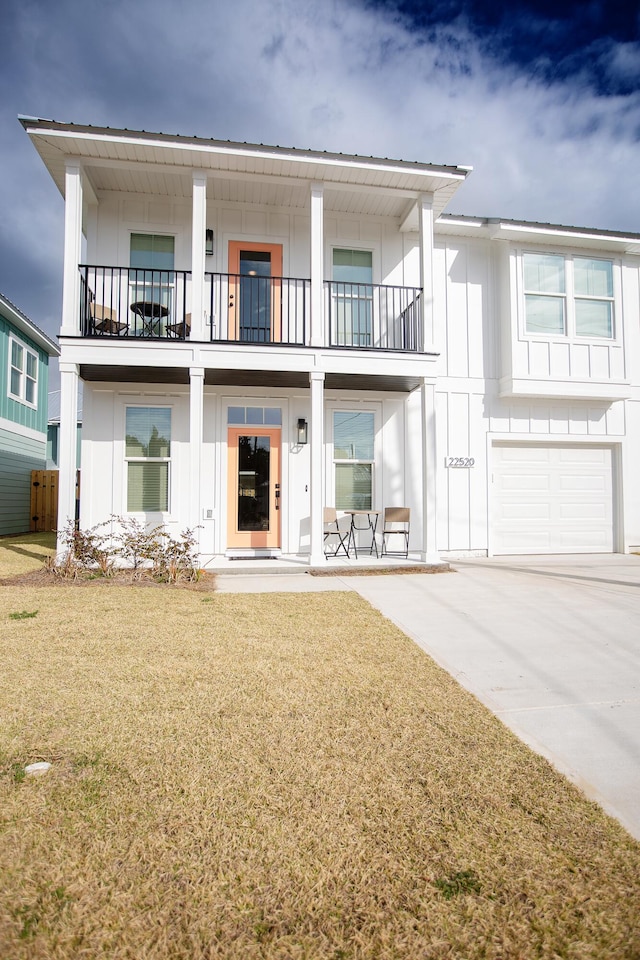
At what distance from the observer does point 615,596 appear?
5.70 metres

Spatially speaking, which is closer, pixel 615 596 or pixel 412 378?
pixel 615 596

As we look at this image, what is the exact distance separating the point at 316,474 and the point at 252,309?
349 centimetres

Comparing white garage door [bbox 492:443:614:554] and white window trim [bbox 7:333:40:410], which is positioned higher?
white window trim [bbox 7:333:40:410]

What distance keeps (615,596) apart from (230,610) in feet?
14.4

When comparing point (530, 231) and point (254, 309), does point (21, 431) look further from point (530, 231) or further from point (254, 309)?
point (530, 231)

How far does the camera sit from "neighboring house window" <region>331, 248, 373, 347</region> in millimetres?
8977

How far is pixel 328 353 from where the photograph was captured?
7578 mm

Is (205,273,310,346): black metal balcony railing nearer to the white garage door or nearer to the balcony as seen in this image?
the balcony

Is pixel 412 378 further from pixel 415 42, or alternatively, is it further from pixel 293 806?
pixel 293 806

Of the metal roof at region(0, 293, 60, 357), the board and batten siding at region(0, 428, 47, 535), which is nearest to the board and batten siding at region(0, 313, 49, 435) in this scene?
the metal roof at region(0, 293, 60, 357)

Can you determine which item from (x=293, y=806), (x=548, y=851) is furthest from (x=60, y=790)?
(x=548, y=851)

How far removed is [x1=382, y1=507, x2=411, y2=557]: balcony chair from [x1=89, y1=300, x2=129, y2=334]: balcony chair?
17.5 feet

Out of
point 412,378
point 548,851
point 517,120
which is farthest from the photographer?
point 517,120

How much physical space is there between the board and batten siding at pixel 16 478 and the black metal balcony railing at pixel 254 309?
7520mm
